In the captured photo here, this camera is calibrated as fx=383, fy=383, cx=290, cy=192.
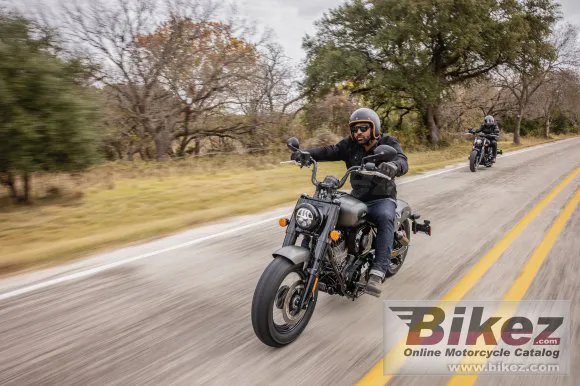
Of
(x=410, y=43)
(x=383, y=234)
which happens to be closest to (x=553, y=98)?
(x=410, y=43)

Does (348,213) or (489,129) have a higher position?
(489,129)

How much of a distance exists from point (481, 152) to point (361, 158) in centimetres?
1189

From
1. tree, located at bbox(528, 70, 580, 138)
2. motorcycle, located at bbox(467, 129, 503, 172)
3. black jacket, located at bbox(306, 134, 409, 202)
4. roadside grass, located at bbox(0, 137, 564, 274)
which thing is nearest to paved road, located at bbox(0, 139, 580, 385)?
roadside grass, located at bbox(0, 137, 564, 274)

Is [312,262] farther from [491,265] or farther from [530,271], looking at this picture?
[530,271]

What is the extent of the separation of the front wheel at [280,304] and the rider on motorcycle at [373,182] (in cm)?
80

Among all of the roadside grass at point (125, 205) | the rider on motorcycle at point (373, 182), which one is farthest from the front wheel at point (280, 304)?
the roadside grass at point (125, 205)

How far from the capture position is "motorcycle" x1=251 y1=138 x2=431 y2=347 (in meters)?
2.85

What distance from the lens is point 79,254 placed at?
5.17 meters

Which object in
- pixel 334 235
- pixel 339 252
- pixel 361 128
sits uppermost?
pixel 361 128

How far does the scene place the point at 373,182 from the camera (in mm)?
3832

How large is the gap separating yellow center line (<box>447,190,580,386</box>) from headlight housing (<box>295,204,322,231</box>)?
1.46m

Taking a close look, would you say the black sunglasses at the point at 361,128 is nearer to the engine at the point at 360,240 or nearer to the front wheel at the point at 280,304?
the engine at the point at 360,240

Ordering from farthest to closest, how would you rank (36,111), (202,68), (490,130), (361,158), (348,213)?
1. (202,68)
2. (490,130)
3. (36,111)
4. (361,158)
5. (348,213)

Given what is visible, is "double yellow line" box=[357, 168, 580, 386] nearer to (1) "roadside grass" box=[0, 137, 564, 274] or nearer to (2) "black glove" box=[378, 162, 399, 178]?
(2) "black glove" box=[378, 162, 399, 178]
